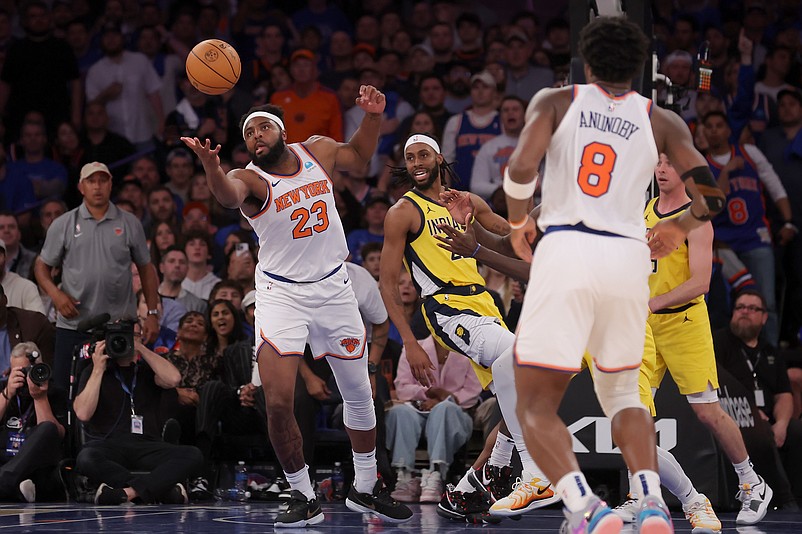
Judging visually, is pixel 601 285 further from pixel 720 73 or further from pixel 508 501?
pixel 720 73

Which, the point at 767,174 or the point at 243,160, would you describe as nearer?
the point at 767,174

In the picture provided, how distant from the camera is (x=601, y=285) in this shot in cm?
467

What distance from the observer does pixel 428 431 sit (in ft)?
30.6

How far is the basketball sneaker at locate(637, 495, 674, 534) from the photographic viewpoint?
4531 mm

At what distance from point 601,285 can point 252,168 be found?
310 cm

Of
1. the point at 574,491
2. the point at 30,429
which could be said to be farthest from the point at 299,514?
the point at 30,429

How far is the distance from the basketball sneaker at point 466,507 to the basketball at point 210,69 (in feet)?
10.0

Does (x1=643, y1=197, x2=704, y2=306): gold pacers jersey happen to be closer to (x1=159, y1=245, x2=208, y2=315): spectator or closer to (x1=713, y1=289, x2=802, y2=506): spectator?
(x1=713, y1=289, x2=802, y2=506): spectator

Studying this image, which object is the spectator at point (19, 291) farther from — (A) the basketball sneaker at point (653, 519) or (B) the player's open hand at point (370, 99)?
(A) the basketball sneaker at point (653, 519)

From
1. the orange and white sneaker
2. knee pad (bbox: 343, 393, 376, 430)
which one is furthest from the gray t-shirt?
the orange and white sneaker

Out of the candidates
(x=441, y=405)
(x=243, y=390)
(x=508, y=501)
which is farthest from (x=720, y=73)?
(x=508, y=501)

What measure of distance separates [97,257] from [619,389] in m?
6.10

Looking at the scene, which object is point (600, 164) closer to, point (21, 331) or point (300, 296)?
point (300, 296)

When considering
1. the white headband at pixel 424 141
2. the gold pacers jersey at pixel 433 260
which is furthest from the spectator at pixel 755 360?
the white headband at pixel 424 141
